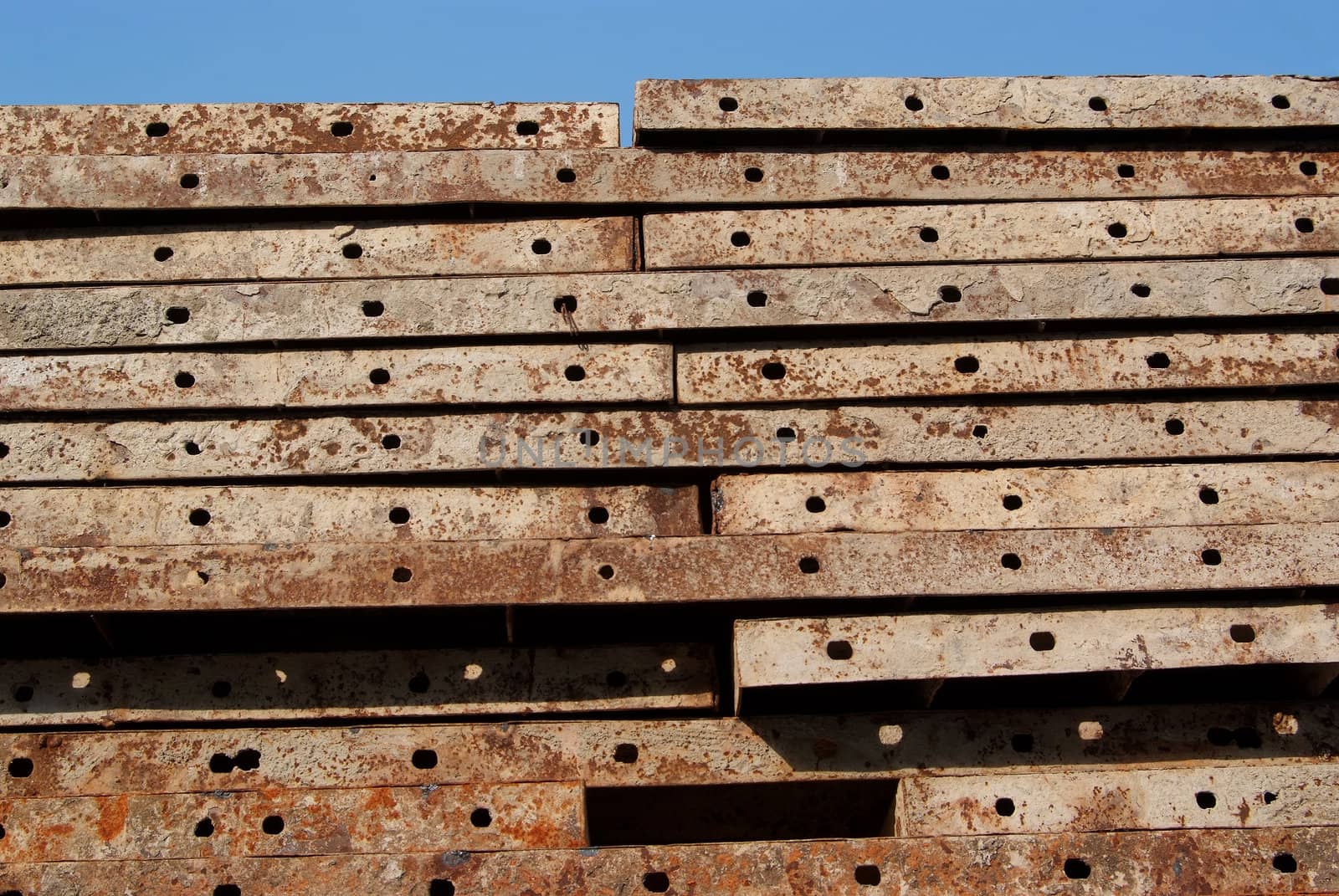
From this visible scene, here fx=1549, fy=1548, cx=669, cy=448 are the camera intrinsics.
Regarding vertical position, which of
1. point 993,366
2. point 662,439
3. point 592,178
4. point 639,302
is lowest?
point 662,439

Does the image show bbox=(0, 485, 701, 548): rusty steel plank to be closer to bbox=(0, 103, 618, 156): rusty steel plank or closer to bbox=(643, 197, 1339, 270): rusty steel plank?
bbox=(643, 197, 1339, 270): rusty steel plank

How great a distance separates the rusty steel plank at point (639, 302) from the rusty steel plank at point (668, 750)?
192cm

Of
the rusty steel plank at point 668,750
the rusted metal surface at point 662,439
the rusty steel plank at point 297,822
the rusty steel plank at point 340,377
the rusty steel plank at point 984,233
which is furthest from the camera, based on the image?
the rusty steel plank at point 984,233

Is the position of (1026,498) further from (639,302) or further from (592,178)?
(592,178)

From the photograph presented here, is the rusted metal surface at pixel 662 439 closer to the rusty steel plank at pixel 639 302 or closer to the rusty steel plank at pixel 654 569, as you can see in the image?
the rusty steel plank at pixel 639 302

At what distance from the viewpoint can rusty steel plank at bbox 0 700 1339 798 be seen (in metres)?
6.71

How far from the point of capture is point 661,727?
22.4 ft

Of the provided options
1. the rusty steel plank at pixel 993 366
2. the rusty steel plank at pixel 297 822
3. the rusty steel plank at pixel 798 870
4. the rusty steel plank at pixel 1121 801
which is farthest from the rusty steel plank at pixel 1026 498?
the rusty steel plank at pixel 297 822

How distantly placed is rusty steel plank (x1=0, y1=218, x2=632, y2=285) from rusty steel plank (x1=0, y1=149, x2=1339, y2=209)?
14 cm

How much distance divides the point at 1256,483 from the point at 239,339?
4844 millimetres

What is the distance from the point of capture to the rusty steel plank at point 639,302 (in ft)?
24.6

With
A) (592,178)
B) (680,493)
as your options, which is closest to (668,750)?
(680,493)

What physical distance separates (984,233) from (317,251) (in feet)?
11.1

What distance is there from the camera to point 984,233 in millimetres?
7809
